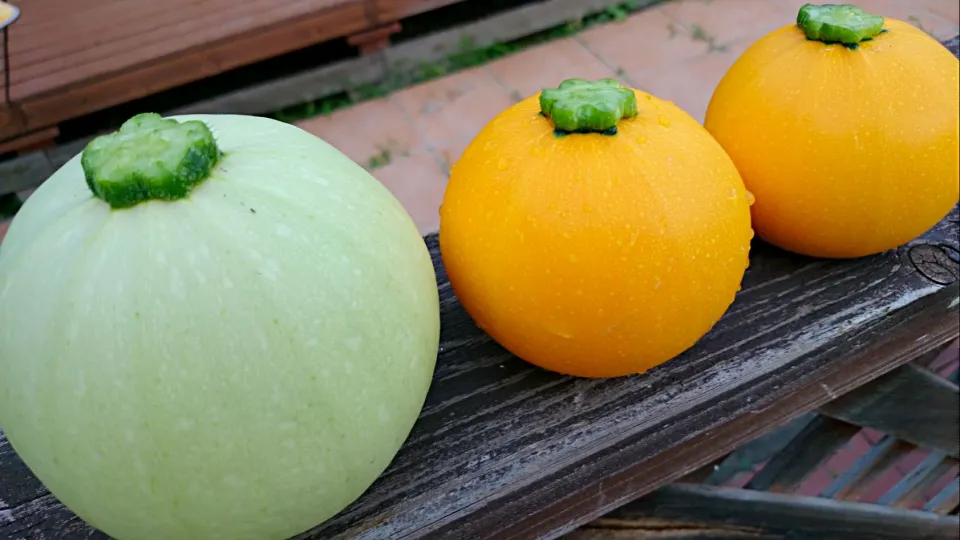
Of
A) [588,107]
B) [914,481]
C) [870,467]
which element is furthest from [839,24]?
[914,481]

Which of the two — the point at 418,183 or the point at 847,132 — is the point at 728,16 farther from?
the point at 847,132

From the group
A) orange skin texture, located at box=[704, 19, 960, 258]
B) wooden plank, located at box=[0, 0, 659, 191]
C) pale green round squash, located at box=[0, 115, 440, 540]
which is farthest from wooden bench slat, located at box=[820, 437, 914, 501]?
wooden plank, located at box=[0, 0, 659, 191]

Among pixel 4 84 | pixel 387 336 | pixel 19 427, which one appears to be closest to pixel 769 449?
pixel 387 336

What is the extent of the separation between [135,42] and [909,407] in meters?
2.39

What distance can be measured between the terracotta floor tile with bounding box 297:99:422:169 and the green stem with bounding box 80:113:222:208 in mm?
1893

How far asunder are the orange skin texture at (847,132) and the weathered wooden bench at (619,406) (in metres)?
0.10

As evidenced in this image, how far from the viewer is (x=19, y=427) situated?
0.60m

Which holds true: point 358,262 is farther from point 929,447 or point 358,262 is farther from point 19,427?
point 929,447

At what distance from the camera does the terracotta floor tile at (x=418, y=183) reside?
7.66ft

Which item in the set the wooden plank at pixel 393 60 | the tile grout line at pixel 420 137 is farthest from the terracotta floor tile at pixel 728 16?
the tile grout line at pixel 420 137

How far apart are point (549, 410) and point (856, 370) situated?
1.39 ft

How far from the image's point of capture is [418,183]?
2.44 m

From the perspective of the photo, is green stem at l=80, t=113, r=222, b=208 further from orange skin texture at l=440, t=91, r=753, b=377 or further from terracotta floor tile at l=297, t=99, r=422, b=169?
terracotta floor tile at l=297, t=99, r=422, b=169

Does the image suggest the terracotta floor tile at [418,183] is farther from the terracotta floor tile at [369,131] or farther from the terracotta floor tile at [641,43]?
the terracotta floor tile at [641,43]
